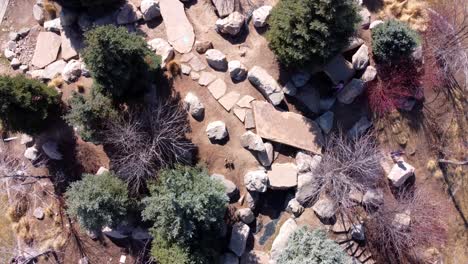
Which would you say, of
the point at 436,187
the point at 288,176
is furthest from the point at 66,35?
the point at 436,187

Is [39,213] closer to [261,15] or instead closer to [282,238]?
[282,238]

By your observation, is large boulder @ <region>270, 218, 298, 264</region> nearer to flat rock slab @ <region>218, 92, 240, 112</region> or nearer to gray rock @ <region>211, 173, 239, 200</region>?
gray rock @ <region>211, 173, 239, 200</region>

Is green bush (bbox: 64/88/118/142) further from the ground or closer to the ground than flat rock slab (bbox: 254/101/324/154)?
further from the ground

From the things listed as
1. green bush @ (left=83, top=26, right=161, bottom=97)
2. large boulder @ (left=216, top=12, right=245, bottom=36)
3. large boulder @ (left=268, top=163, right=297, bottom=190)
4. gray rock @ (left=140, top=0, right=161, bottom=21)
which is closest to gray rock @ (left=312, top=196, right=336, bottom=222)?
large boulder @ (left=268, top=163, right=297, bottom=190)

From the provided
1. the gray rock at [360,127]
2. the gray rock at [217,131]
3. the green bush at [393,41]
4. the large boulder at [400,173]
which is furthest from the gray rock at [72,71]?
the large boulder at [400,173]

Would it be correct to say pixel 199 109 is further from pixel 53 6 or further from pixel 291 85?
pixel 53 6

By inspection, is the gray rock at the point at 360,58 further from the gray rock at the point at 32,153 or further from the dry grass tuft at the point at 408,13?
the gray rock at the point at 32,153

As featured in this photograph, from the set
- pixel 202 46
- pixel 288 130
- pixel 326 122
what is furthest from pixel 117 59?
pixel 326 122
